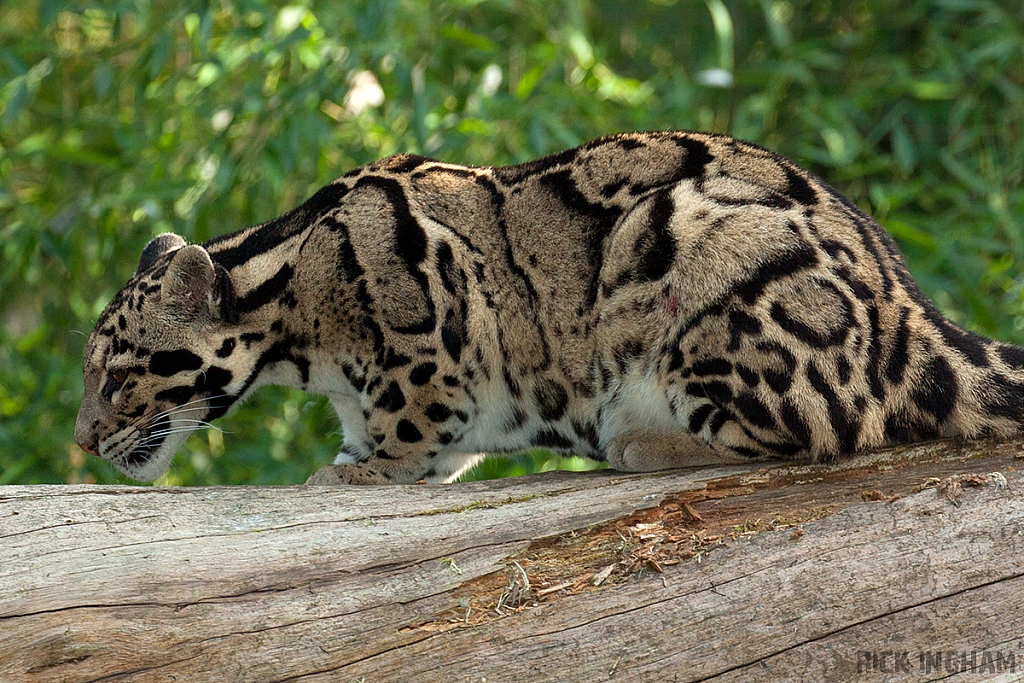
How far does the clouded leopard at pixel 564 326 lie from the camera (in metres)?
3.84

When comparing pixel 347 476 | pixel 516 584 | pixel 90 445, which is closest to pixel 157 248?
pixel 90 445

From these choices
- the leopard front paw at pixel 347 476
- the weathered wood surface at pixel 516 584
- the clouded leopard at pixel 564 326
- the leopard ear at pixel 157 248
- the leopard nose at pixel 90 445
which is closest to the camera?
the weathered wood surface at pixel 516 584

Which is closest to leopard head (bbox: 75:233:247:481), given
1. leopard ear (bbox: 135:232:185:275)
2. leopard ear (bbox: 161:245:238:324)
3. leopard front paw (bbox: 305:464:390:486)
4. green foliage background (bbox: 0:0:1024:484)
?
Answer: leopard ear (bbox: 161:245:238:324)

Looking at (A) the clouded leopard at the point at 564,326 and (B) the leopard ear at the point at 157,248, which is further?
(B) the leopard ear at the point at 157,248

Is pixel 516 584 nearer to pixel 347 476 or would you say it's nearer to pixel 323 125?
pixel 347 476

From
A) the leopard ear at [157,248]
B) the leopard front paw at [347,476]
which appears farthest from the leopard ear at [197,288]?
the leopard front paw at [347,476]

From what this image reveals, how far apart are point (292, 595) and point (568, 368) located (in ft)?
5.11

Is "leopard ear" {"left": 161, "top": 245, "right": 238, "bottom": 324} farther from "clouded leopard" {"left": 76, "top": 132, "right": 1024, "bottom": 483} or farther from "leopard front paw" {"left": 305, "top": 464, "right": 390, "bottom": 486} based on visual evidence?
"leopard front paw" {"left": 305, "top": 464, "right": 390, "bottom": 486}

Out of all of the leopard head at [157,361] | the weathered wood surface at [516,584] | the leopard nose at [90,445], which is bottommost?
the weathered wood surface at [516,584]

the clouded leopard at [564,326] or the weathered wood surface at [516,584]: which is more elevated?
the clouded leopard at [564,326]

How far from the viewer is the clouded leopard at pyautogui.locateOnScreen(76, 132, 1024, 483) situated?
3844 mm

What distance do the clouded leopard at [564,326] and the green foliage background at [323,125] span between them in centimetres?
154

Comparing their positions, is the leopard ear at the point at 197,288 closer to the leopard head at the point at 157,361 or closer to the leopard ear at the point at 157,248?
the leopard head at the point at 157,361

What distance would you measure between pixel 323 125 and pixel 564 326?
2945 mm
